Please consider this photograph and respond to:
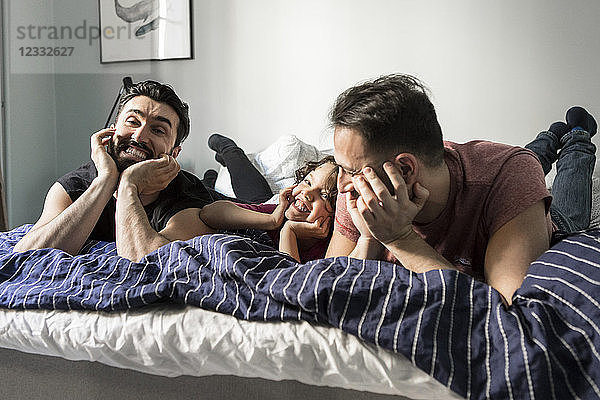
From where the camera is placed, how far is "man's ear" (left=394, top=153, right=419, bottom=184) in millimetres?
1153

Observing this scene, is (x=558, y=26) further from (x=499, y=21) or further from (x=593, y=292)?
(x=593, y=292)

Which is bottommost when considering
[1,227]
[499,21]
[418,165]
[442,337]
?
[1,227]

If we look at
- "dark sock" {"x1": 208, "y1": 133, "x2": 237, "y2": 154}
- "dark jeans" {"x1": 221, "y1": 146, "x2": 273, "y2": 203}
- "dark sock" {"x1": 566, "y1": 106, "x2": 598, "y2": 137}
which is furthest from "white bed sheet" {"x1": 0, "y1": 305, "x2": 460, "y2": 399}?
"dark sock" {"x1": 208, "y1": 133, "x2": 237, "y2": 154}

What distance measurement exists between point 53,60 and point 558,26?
8.46ft

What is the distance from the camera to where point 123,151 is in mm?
1667

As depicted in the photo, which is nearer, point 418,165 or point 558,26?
point 418,165

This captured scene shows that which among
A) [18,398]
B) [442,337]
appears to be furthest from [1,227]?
[442,337]

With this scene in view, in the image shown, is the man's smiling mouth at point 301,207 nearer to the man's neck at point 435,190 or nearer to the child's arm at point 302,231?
the child's arm at point 302,231

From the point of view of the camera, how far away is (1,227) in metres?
3.17

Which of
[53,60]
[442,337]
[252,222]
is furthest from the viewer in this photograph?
[53,60]

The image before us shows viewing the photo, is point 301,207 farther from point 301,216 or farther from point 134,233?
point 134,233

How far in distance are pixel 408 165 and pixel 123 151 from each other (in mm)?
796

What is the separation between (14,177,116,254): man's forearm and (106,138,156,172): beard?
11 cm

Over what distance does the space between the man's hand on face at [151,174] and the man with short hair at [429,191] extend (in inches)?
19.7
